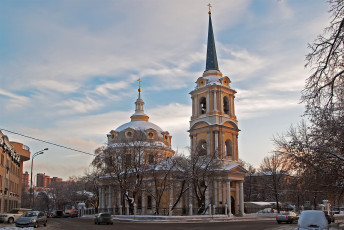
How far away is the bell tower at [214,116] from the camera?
167 feet

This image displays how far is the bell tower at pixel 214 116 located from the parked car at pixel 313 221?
107 feet

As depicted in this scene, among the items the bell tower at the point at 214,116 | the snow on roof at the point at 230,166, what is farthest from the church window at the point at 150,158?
the snow on roof at the point at 230,166

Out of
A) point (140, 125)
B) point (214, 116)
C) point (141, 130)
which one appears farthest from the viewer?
point (140, 125)

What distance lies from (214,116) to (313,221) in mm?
35930

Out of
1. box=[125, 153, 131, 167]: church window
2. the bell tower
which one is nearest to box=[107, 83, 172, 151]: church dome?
the bell tower

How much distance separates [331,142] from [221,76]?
3903 centimetres

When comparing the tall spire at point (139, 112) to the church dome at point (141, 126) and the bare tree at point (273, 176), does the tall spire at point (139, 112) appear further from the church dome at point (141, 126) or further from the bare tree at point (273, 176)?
the bare tree at point (273, 176)

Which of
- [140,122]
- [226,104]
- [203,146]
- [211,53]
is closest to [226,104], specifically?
[226,104]

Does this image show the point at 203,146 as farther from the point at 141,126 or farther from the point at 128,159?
the point at 141,126

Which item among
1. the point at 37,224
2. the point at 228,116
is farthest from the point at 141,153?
the point at 37,224

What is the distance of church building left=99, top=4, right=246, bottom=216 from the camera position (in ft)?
148

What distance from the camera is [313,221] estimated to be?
15.5 m

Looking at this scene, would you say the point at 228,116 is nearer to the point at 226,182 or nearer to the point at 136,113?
the point at 226,182

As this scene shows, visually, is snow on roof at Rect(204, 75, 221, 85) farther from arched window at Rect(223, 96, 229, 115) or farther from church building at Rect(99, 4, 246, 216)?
arched window at Rect(223, 96, 229, 115)
